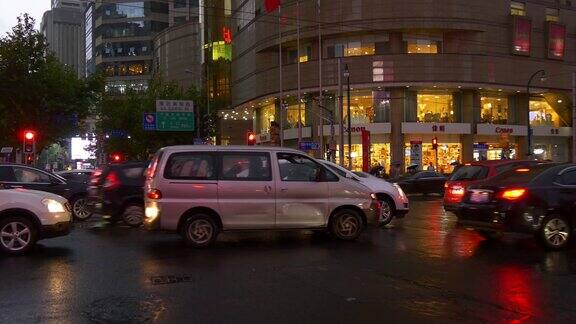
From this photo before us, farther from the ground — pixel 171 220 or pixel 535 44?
pixel 535 44

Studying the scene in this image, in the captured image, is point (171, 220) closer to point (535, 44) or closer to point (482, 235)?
point (482, 235)

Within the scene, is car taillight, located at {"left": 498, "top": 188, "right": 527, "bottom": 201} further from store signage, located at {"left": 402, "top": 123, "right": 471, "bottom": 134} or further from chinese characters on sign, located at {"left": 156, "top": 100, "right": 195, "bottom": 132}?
chinese characters on sign, located at {"left": 156, "top": 100, "right": 195, "bottom": 132}

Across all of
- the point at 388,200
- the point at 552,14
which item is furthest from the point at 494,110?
the point at 388,200

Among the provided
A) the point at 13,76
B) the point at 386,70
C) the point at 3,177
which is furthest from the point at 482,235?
the point at 386,70

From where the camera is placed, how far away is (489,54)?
50.2 m

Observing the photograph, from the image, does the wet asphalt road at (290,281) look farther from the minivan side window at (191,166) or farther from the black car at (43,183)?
the black car at (43,183)

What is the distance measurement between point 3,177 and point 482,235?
1180 cm

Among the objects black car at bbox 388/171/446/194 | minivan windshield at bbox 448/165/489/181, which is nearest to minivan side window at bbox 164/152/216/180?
minivan windshield at bbox 448/165/489/181

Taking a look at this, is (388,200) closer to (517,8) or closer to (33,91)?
(33,91)

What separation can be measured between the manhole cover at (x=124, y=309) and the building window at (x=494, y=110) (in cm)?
4882

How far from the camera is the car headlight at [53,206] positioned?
432 inches

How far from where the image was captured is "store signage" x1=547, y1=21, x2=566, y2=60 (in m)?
53.1

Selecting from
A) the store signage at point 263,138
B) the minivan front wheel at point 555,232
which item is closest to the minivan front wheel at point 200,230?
the minivan front wheel at point 555,232

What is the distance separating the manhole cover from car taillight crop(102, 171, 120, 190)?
27.8 feet
